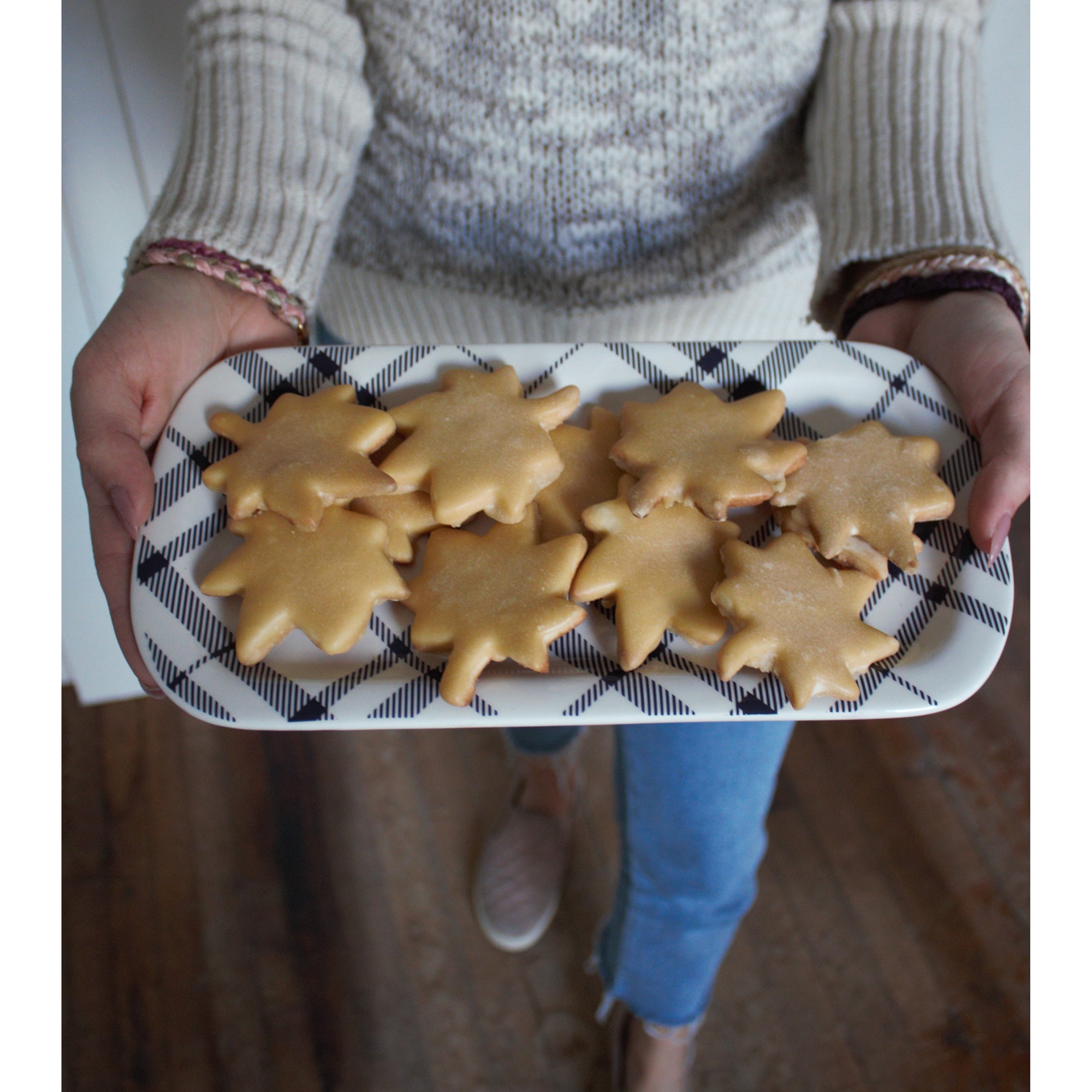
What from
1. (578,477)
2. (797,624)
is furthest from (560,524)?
(797,624)

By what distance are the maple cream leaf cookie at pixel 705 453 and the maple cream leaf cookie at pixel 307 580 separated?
0.69ft

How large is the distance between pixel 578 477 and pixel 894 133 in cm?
44

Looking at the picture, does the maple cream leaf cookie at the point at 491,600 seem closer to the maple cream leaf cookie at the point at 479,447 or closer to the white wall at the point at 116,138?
the maple cream leaf cookie at the point at 479,447

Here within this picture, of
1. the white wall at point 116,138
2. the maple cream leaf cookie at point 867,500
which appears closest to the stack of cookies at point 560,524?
the maple cream leaf cookie at point 867,500

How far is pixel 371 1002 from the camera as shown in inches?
46.9

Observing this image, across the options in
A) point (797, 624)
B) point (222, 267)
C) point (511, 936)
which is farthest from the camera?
point (511, 936)

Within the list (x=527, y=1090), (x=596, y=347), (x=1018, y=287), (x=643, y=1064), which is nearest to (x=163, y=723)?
(x=527, y=1090)

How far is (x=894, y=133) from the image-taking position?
0.84 m

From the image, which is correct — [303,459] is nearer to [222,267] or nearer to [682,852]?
[222,267]

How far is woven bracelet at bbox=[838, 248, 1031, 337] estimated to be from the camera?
0.78 m

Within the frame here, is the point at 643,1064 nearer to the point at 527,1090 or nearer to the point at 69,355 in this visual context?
the point at 527,1090

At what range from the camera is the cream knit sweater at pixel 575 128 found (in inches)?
30.3

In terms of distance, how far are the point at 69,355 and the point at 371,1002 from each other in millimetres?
932

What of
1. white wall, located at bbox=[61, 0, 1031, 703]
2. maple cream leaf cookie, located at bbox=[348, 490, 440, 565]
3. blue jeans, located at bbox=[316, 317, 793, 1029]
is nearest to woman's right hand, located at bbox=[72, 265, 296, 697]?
maple cream leaf cookie, located at bbox=[348, 490, 440, 565]
